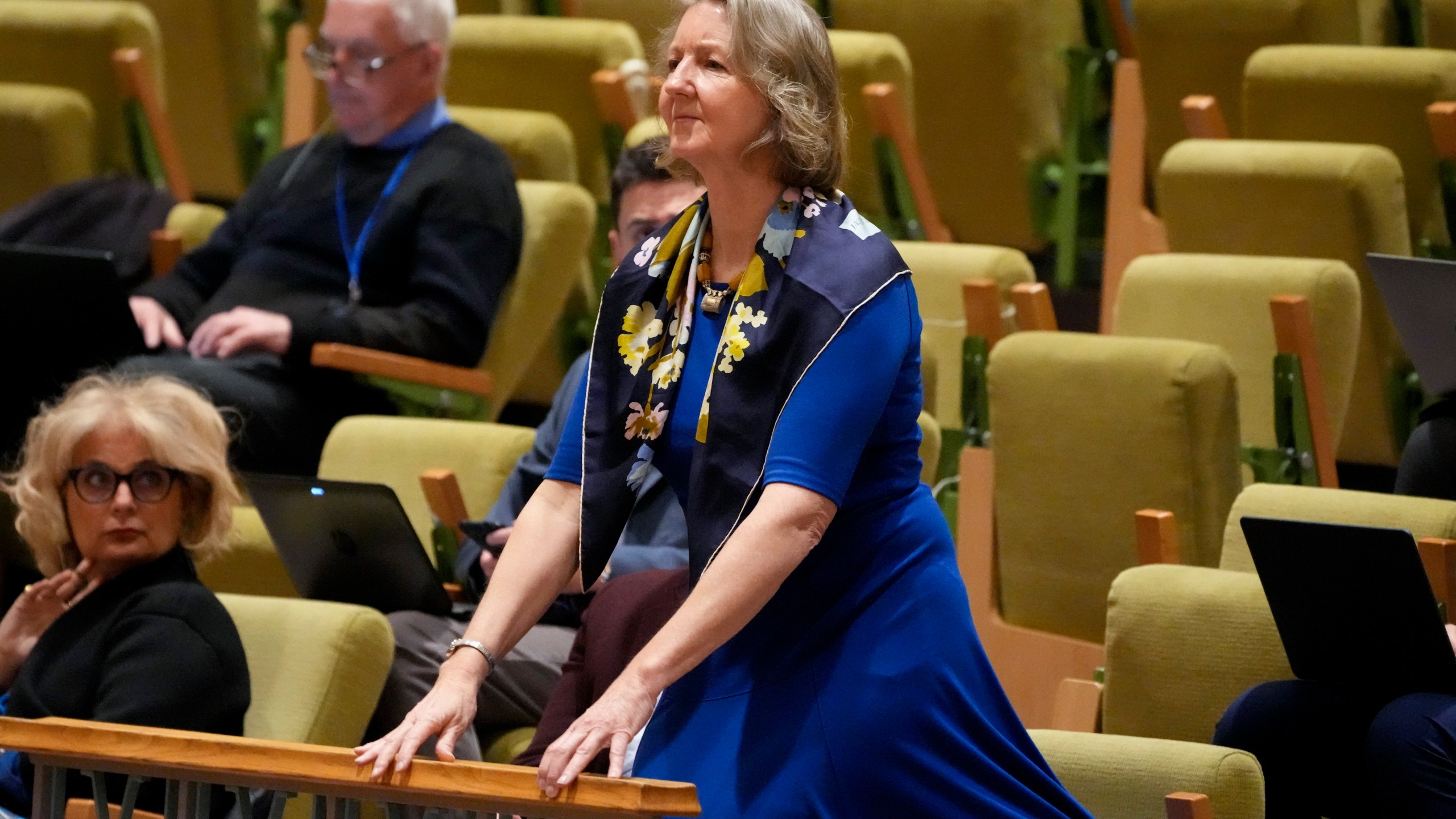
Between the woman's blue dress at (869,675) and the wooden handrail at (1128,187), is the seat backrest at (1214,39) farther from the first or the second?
the woman's blue dress at (869,675)

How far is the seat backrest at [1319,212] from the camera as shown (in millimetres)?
2006

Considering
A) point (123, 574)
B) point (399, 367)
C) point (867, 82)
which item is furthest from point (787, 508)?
point (867, 82)

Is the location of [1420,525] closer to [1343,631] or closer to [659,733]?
[1343,631]

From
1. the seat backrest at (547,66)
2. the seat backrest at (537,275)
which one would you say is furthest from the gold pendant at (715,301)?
the seat backrest at (547,66)

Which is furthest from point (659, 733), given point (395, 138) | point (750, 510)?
point (395, 138)

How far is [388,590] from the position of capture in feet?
5.73

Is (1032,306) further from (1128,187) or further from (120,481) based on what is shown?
(120,481)

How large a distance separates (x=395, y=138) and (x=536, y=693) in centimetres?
90

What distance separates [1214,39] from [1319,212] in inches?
17.0

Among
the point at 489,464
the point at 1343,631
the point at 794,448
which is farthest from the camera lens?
the point at 489,464

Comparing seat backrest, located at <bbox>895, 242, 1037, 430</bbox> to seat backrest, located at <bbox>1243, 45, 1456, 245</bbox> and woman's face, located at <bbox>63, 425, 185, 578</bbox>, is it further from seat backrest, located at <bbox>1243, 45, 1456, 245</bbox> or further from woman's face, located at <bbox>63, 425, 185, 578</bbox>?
woman's face, located at <bbox>63, 425, 185, 578</bbox>

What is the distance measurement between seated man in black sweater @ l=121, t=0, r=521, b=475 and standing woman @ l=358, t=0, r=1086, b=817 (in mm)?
1093

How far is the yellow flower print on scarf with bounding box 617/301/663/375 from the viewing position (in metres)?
1.13

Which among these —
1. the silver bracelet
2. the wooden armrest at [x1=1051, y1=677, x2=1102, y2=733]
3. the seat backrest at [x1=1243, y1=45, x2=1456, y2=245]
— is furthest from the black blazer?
the seat backrest at [x1=1243, y1=45, x2=1456, y2=245]
